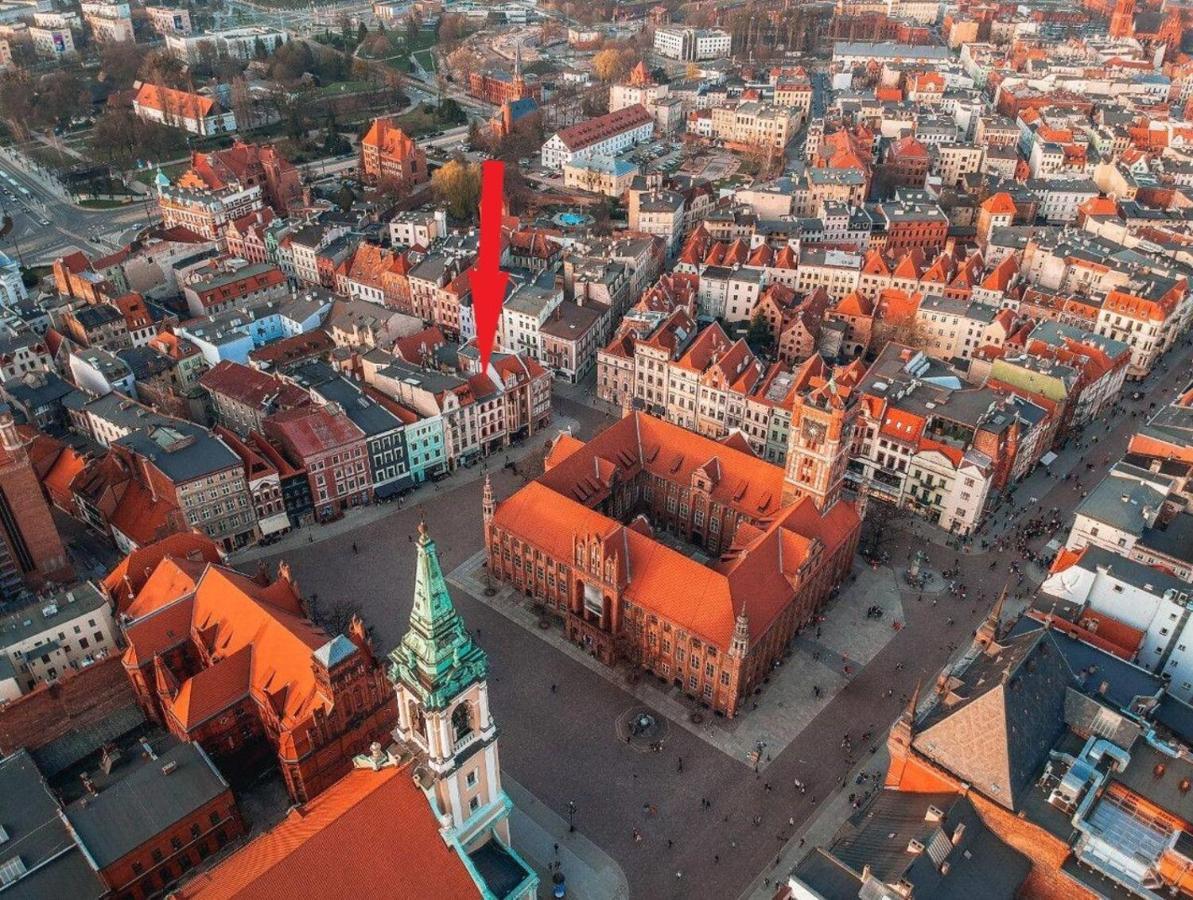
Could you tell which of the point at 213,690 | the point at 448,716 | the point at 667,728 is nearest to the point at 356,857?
the point at 448,716

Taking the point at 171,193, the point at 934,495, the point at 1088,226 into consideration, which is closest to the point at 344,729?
the point at 934,495

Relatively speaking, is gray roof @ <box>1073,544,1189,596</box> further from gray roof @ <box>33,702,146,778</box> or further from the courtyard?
gray roof @ <box>33,702,146,778</box>

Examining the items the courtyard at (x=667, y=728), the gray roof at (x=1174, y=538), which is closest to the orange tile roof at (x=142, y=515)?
the courtyard at (x=667, y=728)

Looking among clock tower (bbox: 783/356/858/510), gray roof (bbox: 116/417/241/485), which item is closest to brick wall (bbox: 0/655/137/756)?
gray roof (bbox: 116/417/241/485)

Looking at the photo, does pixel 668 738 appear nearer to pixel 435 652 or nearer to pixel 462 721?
pixel 462 721

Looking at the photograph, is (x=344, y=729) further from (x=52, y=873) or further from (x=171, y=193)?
(x=171, y=193)
